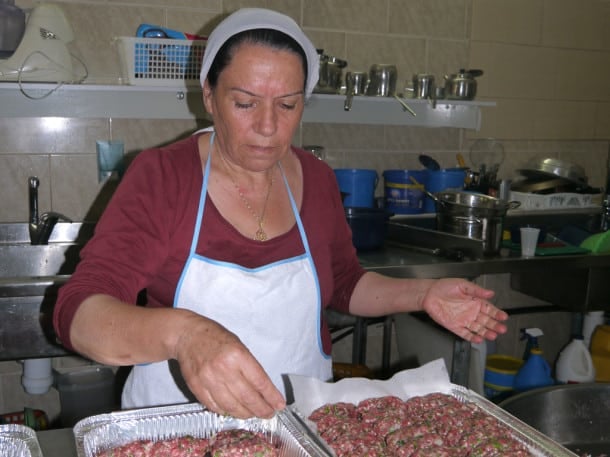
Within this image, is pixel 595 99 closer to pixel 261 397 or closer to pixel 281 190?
pixel 281 190

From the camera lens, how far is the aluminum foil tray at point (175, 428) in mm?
1064

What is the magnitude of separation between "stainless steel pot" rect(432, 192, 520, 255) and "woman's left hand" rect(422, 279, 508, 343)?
1349mm

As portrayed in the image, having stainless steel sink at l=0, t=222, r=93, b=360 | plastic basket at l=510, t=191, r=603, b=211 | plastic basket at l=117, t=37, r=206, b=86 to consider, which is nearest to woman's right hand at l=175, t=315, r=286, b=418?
stainless steel sink at l=0, t=222, r=93, b=360

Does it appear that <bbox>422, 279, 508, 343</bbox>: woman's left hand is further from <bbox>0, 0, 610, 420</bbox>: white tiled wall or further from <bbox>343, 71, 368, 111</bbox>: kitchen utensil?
<bbox>0, 0, 610, 420</bbox>: white tiled wall

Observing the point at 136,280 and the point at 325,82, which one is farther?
the point at 325,82

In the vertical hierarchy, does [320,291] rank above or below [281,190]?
below

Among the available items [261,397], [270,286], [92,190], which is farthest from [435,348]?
[261,397]

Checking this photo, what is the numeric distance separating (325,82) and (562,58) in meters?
1.63

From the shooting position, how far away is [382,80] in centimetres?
298

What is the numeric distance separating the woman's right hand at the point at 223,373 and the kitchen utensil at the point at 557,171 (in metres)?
2.87

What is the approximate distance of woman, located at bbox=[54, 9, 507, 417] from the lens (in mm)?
1206

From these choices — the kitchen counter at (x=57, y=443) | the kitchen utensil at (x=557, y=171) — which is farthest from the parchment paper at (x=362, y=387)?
the kitchen utensil at (x=557, y=171)

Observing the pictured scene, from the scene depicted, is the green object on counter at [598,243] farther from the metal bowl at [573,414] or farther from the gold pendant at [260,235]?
the gold pendant at [260,235]

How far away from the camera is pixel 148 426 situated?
1125mm
